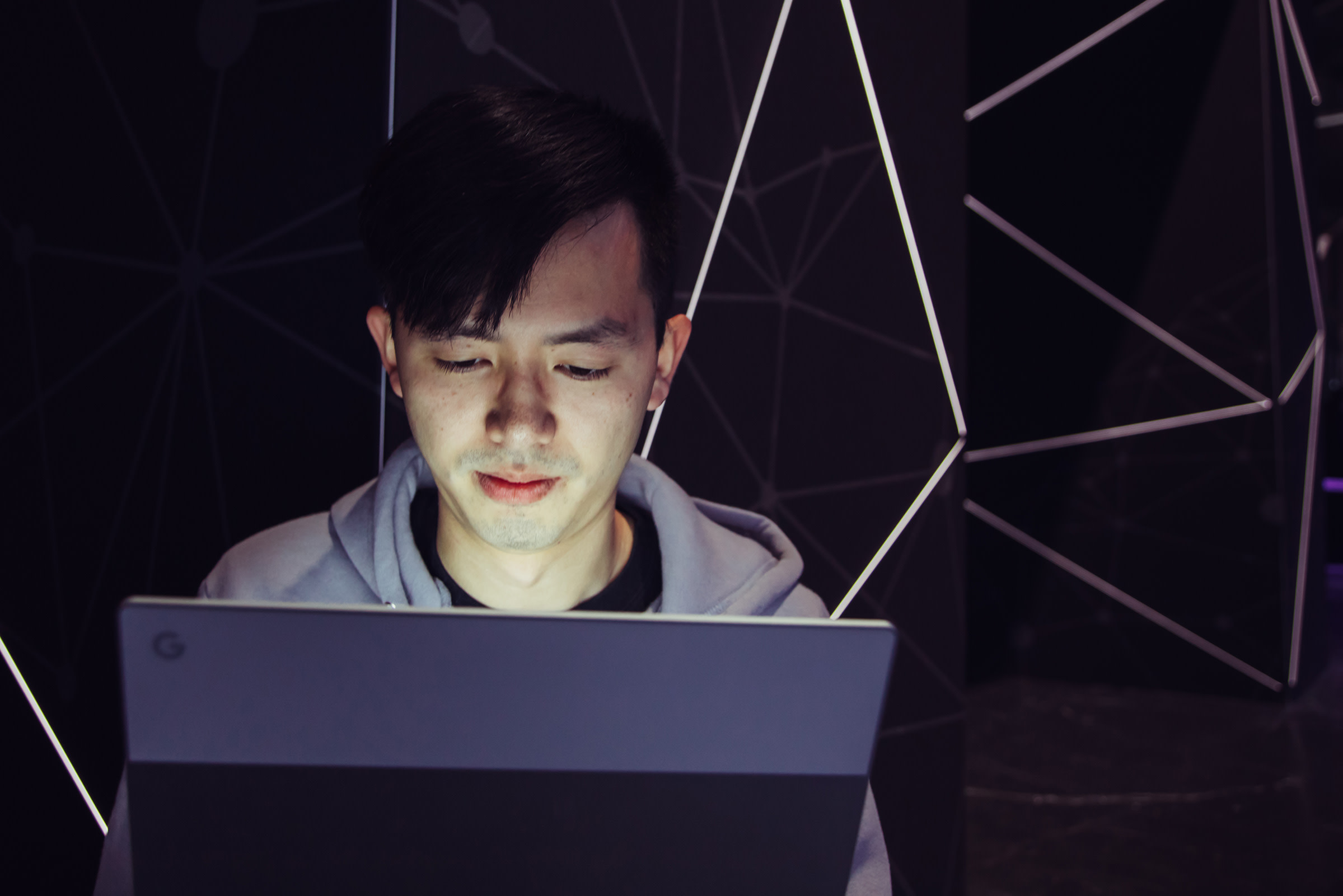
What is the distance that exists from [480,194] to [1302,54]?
520 cm

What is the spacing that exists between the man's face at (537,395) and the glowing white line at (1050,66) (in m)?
3.96

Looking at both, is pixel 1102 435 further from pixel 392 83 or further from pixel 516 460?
A: pixel 516 460

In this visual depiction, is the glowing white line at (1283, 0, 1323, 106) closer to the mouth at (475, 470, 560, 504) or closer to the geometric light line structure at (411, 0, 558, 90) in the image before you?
the geometric light line structure at (411, 0, 558, 90)

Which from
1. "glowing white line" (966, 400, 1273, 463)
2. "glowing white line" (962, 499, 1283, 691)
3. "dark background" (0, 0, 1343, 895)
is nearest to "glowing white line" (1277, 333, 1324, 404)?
"glowing white line" (966, 400, 1273, 463)

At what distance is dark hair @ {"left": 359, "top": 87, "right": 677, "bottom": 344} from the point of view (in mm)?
1122

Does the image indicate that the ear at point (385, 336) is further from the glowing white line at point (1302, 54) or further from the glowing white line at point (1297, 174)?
the glowing white line at point (1302, 54)

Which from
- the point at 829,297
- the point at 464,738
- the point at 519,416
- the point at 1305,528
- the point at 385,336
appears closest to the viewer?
the point at 464,738

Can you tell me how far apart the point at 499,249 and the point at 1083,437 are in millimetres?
4300

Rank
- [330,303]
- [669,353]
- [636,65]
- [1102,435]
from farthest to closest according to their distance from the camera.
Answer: [1102,435] < [636,65] < [330,303] < [669,353]

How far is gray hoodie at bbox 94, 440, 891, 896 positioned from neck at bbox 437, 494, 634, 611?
5 centimetres

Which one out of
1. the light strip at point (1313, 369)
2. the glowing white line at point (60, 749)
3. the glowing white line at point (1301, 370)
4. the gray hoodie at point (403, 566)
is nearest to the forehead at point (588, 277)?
the gray hoodie at point (403, 566)

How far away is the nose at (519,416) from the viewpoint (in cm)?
111

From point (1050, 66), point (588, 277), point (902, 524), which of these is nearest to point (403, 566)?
point (588, 277)

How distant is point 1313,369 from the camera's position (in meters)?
4.71
